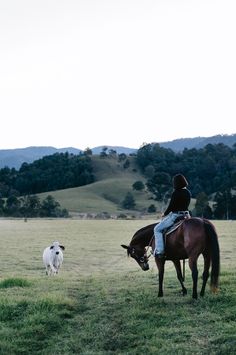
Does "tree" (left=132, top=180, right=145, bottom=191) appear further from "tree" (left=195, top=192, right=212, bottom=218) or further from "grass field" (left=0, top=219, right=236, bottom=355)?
"grass field" (left=0, top=219, right=236, bottom=355)

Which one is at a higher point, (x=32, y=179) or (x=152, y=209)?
(x=32, y=179)

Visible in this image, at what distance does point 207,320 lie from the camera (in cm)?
1054

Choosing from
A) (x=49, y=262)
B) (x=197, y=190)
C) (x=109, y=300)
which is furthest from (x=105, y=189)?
(x=109, y=300)

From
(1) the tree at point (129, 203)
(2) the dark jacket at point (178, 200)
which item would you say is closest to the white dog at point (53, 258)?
(2) the dark jacket at point (178, 200)

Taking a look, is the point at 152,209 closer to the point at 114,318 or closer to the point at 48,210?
the point at 48,210

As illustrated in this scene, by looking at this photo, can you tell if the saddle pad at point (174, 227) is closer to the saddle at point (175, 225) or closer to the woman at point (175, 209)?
the saddle at point (175, 225)

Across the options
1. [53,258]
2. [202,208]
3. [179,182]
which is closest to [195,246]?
[179,182]

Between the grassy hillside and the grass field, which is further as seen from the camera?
the grassy hillside

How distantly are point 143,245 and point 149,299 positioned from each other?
219cm

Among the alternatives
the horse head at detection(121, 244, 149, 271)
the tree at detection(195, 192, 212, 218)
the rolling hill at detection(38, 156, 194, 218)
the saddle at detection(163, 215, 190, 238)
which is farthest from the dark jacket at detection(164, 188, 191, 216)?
the rolling hill at detection(38, 156, 194, 218)

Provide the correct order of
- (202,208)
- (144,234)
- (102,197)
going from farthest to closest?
1. (102,197)
2. (202,208)
3. (144,234)

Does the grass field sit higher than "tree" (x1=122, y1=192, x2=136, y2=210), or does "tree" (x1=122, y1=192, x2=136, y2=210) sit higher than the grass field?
"tree" (x1=122, y1=192, x2=136, y2=210)

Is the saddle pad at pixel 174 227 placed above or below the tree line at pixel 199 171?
below

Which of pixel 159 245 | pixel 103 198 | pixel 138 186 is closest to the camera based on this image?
pixel 159 245
